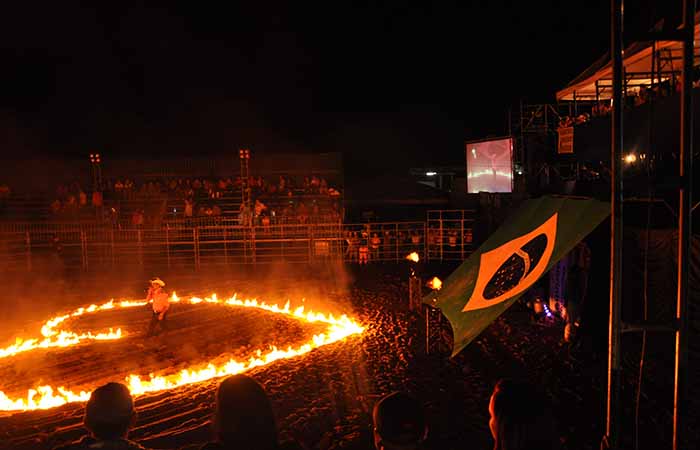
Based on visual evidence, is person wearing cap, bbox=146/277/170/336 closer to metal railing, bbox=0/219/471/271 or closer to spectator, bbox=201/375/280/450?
spectator, bbox=201/375/280/450

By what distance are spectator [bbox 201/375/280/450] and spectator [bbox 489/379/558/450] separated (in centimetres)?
123

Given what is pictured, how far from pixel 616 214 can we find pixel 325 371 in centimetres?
608

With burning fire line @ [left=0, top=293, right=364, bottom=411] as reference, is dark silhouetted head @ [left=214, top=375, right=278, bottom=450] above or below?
above

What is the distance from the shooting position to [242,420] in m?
2.84

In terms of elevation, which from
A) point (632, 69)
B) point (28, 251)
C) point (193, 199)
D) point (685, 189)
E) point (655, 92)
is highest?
point (632, 69)

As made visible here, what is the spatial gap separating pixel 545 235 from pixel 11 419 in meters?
6.75

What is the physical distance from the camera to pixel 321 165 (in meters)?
30.6

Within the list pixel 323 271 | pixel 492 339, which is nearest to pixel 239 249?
pixel 323 271

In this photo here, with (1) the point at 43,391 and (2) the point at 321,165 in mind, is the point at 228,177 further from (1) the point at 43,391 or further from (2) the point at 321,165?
(1) the point at 43,391

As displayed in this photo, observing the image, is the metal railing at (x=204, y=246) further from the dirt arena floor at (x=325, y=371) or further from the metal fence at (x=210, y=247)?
the dirt arena floor at (x=325, y=371)

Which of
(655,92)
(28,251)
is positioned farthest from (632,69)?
(28,251)

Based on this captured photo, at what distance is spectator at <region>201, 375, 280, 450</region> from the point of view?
2814mm

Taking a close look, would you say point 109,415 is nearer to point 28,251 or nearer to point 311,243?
point 311,243

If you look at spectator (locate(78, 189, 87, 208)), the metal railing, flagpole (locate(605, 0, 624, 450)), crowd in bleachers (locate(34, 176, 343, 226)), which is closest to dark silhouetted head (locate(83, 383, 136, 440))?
flagpole (locate(605, 0, 624, 450))
